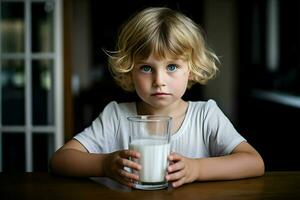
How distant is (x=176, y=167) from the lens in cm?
85

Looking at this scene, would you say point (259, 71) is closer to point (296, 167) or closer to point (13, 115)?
point (296, 167)

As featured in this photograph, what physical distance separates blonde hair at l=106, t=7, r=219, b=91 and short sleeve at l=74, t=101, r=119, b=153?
0.11 m

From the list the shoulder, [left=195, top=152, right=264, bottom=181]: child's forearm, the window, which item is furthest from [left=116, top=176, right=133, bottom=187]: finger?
the window

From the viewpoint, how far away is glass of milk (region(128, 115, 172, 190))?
83 cm

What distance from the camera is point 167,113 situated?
3.82 feet

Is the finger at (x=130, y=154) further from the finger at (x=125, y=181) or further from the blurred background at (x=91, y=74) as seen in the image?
the blurred background at (x=91, y=74)

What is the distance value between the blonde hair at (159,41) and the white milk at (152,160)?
0.22 m

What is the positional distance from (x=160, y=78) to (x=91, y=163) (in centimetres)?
22

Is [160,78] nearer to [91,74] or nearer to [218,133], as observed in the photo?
[218,133]

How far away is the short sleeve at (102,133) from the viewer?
1.11 meters

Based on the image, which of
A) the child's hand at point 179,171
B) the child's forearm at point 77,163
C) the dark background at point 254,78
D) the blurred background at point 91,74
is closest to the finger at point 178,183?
the child's hand at point 179,171

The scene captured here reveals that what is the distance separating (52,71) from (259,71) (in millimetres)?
2874

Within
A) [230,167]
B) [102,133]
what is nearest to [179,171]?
[230,167]

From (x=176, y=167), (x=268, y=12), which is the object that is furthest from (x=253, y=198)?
(x=268, y=12)
